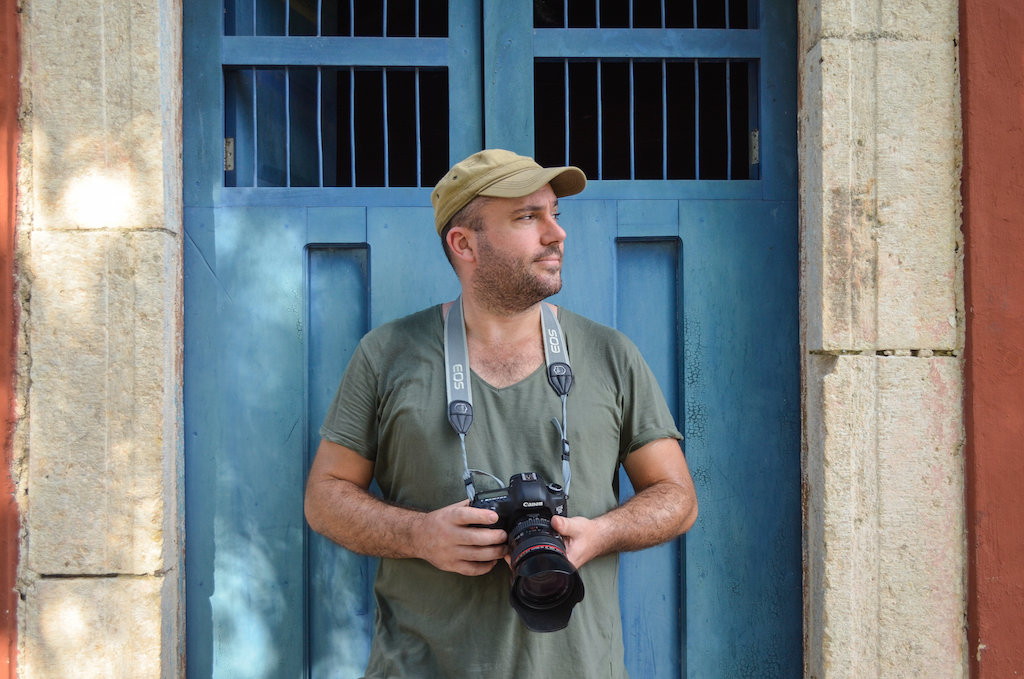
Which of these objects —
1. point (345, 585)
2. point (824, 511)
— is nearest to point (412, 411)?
point (345, 585)

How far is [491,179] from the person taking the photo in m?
1.73

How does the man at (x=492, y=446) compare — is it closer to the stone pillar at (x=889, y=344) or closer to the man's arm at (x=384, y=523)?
the man's arm at (x=384, y=523)

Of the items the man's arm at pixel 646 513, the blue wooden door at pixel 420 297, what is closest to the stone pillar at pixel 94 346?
the blue wooden door at pixel 420 297

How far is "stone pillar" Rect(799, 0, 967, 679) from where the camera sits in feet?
6.12

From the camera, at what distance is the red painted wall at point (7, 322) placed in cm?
181

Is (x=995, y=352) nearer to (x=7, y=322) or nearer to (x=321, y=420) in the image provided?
(x=321, y=420)

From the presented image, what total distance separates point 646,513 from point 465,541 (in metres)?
0.49

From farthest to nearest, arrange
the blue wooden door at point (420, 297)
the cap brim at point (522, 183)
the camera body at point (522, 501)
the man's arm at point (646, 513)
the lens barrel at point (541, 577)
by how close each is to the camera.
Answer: the blue wooden door at point (420, 297)
the cap brim at point (522, 183)
the man's arm at point (646, 513)
the camera body at point (522, 501)
the lens barrel at point (541, 577)

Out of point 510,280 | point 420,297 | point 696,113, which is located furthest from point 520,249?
point 696,113

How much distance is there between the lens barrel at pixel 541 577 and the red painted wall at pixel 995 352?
121 centimetres

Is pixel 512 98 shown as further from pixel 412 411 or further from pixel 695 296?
pixel 412 411

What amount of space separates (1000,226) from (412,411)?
165 cm

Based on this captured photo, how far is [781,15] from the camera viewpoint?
7.01 feet

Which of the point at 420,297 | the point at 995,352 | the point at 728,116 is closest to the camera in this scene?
the point at 995,352
